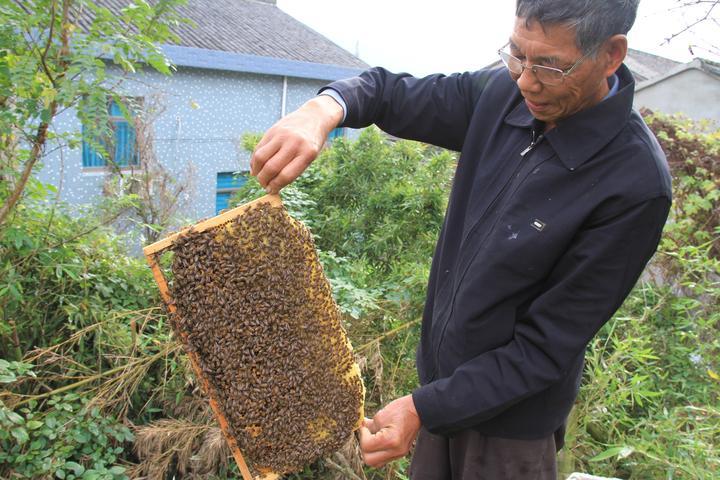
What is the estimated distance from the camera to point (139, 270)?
165 inches

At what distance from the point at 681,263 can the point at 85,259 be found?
4550 millimetres

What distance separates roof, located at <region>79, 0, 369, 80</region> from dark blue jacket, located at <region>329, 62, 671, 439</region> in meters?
12.1

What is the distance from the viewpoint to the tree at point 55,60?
3.11 m

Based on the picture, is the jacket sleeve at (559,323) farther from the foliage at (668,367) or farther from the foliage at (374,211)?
the foliage at (374,211)

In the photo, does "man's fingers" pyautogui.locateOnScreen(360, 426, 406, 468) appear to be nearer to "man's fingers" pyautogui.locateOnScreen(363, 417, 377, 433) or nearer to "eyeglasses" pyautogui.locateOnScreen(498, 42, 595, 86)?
"man's fingers" pyautogui.locateOnScreen(363, 417, 377, 433)

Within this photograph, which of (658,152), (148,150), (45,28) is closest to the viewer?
(658,152)

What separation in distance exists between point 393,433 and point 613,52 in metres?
1.44

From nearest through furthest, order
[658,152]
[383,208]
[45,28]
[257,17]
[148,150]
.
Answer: [658,152] → [45,28] → [383,208] → [148,150] → [257,17]

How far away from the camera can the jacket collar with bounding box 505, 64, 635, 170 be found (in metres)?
1.80

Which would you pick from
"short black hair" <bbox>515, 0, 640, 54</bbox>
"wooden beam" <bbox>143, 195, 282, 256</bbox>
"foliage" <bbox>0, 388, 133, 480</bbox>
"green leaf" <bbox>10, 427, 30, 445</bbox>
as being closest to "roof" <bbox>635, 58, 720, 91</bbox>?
"short black hair" <bbox>515, 0, 640, 54</bbox>

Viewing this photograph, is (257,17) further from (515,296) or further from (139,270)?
(515,296)

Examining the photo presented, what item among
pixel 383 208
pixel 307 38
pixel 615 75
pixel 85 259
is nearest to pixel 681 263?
pixel 383 208

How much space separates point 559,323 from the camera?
185 centimetres

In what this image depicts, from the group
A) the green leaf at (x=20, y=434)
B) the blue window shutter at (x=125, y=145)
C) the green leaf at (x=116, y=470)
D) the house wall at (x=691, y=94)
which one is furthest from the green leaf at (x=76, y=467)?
the house wall at (x=691, y=94)
